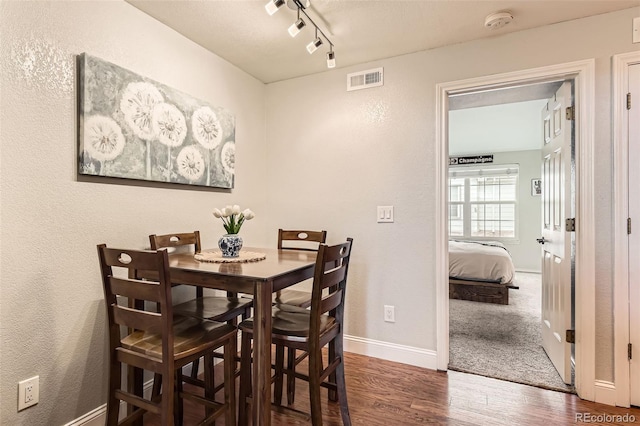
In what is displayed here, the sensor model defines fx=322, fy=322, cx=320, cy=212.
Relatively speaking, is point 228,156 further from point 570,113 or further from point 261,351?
point 570,113

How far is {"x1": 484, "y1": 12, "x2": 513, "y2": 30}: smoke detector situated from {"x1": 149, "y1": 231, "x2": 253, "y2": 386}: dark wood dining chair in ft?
7.57

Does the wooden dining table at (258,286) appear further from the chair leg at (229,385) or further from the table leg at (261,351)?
the chair leg at (229,385)

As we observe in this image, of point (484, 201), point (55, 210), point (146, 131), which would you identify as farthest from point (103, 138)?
point (484, 201)

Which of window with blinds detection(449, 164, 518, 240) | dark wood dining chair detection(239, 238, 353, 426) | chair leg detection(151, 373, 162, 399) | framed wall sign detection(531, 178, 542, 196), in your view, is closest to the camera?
dark wood dining chair detection(239, 238, 353, 426)

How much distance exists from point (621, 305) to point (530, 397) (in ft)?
2.55

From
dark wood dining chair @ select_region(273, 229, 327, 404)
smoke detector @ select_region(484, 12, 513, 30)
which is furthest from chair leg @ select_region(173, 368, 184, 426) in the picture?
smoke detector @ select_region(484, 12, 513, 30)

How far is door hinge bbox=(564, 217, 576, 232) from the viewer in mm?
2083

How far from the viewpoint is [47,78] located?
151 centimetres

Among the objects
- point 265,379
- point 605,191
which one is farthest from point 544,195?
point 265,379

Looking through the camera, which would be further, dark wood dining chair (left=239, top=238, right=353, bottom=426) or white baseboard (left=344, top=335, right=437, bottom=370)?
white baseboard (left=344, top=335, right=437, bottom=370)

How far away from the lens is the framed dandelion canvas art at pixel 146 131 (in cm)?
165

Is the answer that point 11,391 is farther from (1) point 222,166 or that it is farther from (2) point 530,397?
(2) point 530,397

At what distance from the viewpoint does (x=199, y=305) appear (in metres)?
1.94

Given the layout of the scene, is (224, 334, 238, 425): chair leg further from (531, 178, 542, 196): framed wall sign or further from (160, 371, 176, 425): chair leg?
(531, 178, 542, 196): framed wall sign
